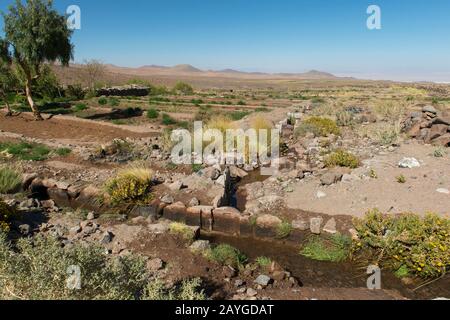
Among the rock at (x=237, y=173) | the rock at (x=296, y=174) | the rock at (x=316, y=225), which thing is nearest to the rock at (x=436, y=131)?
the rock at (x=296, y=174)

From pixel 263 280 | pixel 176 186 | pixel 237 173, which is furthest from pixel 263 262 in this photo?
pixel 237 173

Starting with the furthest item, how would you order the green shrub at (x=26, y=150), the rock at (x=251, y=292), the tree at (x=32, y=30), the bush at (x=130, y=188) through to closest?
the tree at (x=32, y=30), the green shrub at (x=26, y=150), the bush at (x=130, y=188), the rock at (x=251, y=292)

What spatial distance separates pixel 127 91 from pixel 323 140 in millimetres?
27163

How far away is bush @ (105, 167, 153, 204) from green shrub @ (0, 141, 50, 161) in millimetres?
4440

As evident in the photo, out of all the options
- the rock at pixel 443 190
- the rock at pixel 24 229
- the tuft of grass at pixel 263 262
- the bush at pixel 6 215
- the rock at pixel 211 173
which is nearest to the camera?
the tuft of grass at pixel 263 262

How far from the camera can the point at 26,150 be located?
1273cm

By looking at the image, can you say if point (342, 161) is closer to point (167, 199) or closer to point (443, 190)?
point (443, 190)

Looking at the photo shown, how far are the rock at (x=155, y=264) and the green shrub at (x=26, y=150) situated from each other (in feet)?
25.2

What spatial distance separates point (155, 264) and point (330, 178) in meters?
5.11

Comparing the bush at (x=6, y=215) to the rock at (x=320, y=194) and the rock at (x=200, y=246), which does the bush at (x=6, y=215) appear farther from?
the rock at (x=320, y=194)

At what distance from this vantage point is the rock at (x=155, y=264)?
19.5 feet

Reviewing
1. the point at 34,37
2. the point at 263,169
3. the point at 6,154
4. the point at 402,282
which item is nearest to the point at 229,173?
the point at 263,169

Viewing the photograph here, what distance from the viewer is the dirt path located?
1531 cm

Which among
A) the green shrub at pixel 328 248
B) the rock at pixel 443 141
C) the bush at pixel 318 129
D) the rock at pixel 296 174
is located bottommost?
the green shrub at pixel 328 248
